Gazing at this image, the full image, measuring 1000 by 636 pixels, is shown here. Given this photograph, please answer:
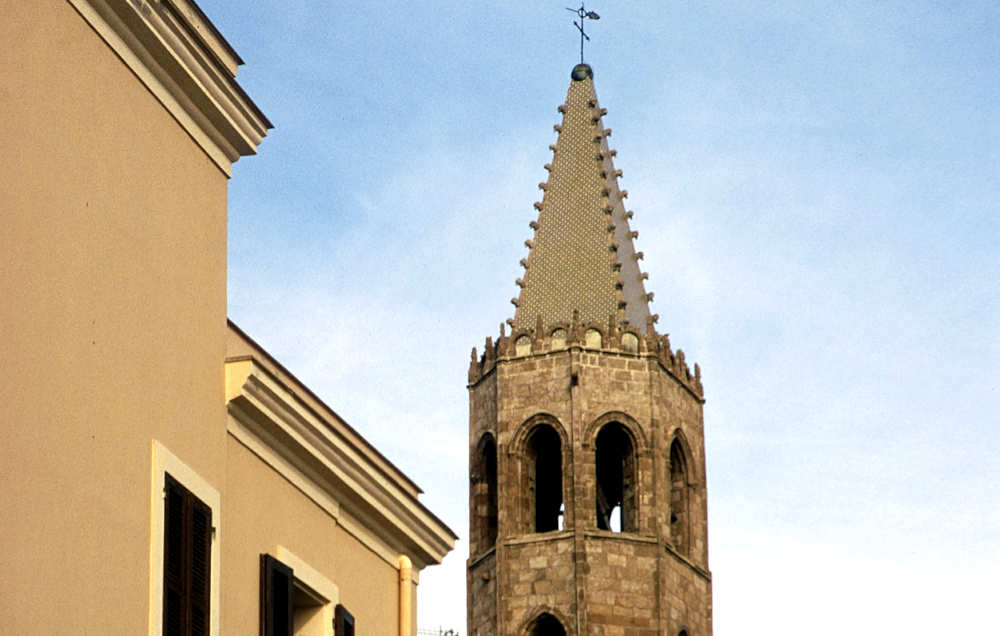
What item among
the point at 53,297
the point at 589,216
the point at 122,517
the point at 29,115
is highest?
the point at 589,216

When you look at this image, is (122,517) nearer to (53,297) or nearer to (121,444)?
(121,444)

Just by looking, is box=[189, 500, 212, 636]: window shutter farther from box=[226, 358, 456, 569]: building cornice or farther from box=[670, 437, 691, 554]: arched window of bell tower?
box=[670, 437, 691, 554]: arched window of bell tower

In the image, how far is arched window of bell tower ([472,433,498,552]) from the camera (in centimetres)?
4969

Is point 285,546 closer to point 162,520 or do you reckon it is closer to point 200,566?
point 200,566

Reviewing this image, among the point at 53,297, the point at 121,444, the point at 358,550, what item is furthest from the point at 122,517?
the point at 358,550

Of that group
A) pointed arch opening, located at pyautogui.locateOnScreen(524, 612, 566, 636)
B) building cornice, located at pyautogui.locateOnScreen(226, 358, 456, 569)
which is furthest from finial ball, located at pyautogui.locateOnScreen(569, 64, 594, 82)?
building cornice, located at pyautogui.locateOnScreen(226, 358, 456, 569)

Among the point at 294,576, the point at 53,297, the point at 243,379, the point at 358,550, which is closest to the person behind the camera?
the point at 53,297

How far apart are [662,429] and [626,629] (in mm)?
4352

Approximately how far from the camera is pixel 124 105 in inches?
546

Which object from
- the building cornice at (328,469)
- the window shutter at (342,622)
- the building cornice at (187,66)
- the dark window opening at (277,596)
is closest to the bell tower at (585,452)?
the building cornice at (328,469)

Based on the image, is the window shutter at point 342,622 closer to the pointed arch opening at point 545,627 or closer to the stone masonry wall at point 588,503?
the stone masonry wall at point 588,503

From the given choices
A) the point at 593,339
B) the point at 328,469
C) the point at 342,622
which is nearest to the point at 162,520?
the point at 328,469

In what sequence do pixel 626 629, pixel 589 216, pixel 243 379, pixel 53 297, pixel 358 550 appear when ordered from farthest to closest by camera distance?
pixel 589 216, pixel 626 629, pixel 358 550, pixel 243 379, pixel 53 297

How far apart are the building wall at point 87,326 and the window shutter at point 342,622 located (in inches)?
88.2
